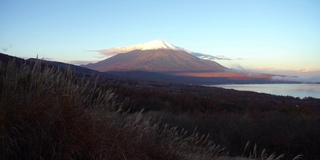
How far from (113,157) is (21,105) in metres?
1.30

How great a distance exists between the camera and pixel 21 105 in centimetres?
425

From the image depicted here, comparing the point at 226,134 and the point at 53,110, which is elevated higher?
the point at 53,110

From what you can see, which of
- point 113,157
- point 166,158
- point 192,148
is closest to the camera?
point 113,157

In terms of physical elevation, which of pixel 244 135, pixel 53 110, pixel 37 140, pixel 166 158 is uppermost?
pixel 53 110

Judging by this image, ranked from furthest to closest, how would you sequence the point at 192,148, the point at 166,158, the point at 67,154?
the point at 192,148 → the point at 166,158 → the point at 67,154

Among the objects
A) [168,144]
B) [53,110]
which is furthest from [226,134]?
[53,110]

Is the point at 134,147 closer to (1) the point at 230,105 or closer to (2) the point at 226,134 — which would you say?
(2) the point at 226,134

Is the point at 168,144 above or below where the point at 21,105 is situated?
below

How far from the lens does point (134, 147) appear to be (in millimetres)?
5168

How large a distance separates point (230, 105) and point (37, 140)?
27292 millimetres

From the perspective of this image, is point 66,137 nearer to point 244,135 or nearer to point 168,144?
point 168,144

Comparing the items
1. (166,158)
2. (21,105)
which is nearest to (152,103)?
(166,158)

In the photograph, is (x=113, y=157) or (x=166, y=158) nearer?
(x=113, y=157)

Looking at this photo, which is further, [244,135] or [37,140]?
[244,135]
